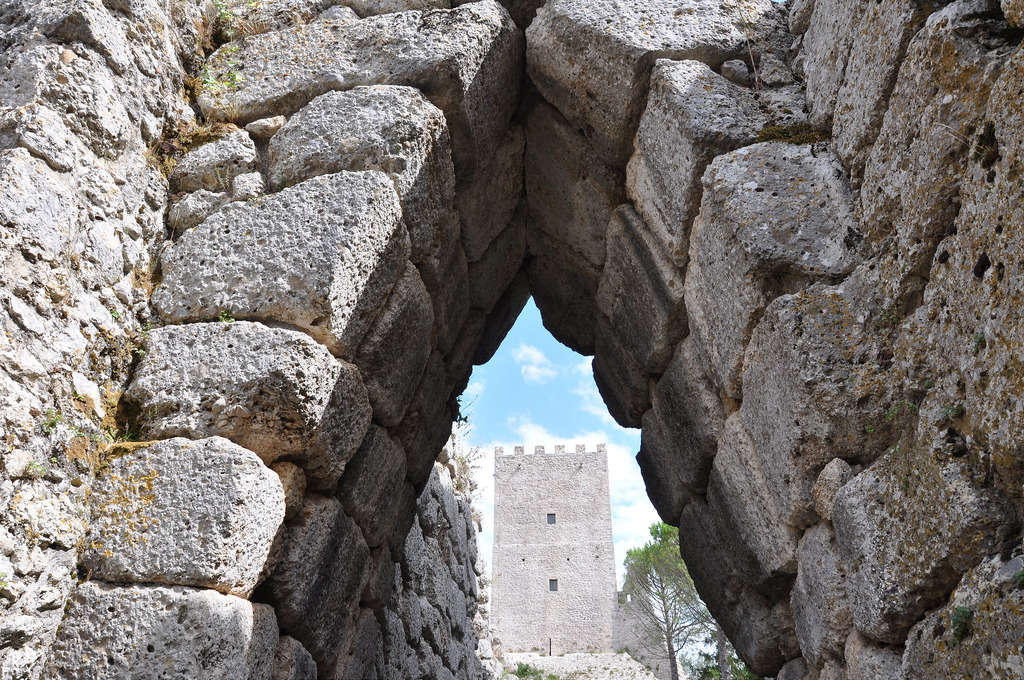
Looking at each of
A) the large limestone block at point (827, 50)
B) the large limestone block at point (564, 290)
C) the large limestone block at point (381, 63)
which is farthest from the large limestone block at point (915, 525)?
the large limestone block at point (564, 290)

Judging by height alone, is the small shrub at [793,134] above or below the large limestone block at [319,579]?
above

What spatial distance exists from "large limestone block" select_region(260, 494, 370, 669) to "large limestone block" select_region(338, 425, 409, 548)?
9 centimetres

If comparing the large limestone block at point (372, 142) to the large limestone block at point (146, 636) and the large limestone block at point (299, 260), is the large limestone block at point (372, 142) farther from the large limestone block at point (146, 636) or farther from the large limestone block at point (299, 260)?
the large limestone block at point (146, 636)

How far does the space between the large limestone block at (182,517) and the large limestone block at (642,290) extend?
2192 mm

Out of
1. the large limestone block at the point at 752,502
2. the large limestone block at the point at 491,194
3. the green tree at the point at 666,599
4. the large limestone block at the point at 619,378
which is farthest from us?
the green tree at the point at 666,599

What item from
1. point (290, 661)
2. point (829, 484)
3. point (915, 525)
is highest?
point (829, 484)

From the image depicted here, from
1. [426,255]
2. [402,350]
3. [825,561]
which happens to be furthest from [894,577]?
[426,255]

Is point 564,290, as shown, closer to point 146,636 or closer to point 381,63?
point 381,63

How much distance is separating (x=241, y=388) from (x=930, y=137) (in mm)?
2353

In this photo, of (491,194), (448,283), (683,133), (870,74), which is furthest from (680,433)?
(870,74)

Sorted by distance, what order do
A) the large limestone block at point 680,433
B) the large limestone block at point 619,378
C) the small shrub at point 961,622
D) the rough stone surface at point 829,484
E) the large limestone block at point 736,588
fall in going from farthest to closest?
the large limestone block at point 619,378
the large limestone block at point 680,433
the large limestone block at point 736,588
the rough stone surface at point 829,484
the small shrub at point 961,622

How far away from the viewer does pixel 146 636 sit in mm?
2215

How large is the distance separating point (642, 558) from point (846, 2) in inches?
703

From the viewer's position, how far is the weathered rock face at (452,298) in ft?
7.08
